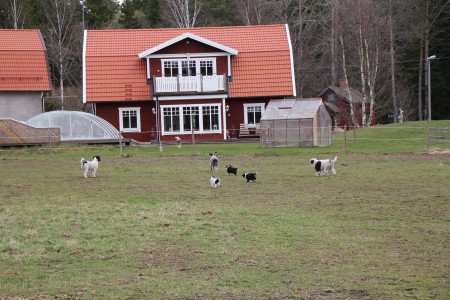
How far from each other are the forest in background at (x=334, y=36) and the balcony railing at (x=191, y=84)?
42.4ft

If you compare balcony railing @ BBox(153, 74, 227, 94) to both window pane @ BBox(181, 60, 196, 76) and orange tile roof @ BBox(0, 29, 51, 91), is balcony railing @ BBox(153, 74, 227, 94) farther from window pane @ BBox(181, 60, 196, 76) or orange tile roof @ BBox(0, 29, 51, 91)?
orange tile roof @ BBox(0, 29, 51, 91)

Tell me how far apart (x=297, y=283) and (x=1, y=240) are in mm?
5852

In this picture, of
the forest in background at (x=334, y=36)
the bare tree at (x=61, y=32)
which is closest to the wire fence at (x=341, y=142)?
the forest in background at (x=334, y=36)

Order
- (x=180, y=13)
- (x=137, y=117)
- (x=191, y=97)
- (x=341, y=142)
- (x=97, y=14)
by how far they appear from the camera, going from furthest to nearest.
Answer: (x=97, y=14) < (x=180, y=13) < (x=137, y=117) < (x=191, y=97) < (x=341, y=142)

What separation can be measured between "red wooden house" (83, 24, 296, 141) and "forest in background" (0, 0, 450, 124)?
951cm

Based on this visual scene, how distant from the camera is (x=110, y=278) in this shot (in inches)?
437

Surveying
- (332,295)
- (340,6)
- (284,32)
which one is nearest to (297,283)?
(332,295)

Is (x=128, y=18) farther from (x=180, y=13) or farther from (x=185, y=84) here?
(x=185, y=84)

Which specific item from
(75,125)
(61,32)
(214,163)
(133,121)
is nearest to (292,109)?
(75,125)

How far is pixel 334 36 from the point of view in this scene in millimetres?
65875

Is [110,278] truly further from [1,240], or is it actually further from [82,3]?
[82,3]

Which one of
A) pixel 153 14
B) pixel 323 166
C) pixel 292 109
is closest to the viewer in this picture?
pixel 323 166

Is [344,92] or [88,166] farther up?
[344,92]

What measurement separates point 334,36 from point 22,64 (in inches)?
1037
